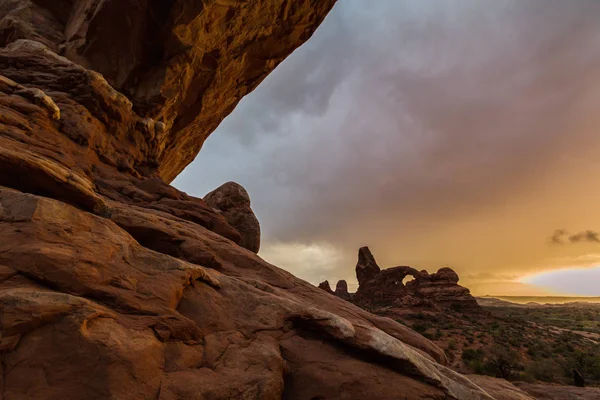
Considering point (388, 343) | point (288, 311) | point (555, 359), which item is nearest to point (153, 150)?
point (288, 311)

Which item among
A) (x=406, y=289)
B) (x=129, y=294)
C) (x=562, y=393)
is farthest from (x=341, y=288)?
(x=129, y=294)

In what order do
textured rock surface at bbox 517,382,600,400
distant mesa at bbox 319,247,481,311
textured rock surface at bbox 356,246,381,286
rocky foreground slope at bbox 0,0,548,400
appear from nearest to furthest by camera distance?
rocky foreground slope at bbox 0,0,548,400, textured rock surface at bbox 517,382,600,400, distant mesa at bbox 319,247,481,311, textured rock surface at bbox 356,246,381,286

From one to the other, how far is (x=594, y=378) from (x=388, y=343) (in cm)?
3107

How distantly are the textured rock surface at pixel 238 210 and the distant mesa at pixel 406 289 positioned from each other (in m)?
47.6

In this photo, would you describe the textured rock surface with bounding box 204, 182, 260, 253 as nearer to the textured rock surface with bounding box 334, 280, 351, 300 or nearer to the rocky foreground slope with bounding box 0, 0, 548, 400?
the rocky foreground slope with bounding box 0, 0, 548, 400

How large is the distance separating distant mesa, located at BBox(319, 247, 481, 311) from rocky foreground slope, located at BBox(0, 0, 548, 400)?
57.9 m

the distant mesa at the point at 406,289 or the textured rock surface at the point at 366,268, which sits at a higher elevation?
the textured rock surface at the point at 366,268

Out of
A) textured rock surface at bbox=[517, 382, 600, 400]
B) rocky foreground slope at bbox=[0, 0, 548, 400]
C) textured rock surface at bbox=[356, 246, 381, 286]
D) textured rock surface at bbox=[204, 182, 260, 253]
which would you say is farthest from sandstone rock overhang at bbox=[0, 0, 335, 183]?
textured rock surface at bbox=[356, 246, 381, 286]

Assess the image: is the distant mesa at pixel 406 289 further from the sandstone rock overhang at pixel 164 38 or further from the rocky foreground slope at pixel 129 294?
the rocky foreground slope at pixel 129 294

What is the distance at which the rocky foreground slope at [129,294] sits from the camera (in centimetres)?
500

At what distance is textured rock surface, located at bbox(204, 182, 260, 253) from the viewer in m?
25.1

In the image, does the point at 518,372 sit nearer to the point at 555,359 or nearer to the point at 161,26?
the point at 555,359

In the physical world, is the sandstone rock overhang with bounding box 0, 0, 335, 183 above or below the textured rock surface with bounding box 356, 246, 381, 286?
above

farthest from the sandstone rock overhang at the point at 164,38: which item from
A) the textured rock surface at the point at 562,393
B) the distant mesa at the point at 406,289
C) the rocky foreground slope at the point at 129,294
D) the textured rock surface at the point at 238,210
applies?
the distant mesa at the point at 406,289
